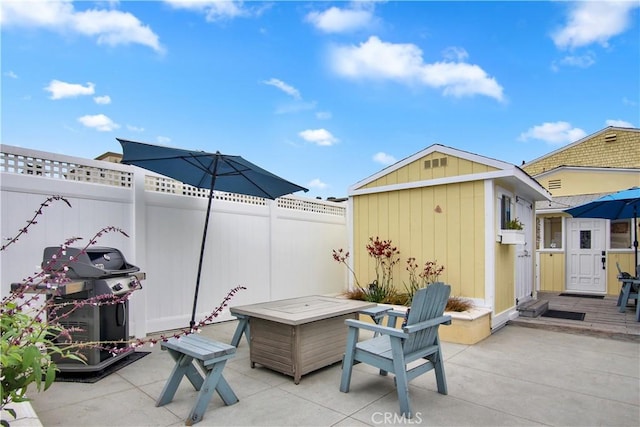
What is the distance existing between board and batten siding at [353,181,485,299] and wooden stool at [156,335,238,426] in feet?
12.3

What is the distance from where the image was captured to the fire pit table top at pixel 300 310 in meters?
3.12

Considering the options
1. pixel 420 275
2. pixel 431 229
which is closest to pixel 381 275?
pixel 420 275

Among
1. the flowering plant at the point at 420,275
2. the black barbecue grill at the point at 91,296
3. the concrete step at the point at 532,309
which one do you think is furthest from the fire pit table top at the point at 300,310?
the concrete step at the point at 532,309

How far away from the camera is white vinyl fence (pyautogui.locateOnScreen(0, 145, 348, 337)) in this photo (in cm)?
359

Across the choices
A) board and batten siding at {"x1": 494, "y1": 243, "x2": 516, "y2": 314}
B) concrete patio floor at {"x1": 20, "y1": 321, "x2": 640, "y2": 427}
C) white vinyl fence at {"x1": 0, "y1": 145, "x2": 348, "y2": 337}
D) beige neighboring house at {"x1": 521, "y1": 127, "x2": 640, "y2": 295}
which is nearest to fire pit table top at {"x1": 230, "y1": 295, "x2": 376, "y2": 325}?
concrete patio floor at {"x1": 20, "y1": 321, "x2": 640, "y2": 427}

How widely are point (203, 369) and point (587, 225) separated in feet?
30.0

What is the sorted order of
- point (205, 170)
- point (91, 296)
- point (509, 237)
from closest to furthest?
point (91, 296) < point (205, 170) < point (509, 237)

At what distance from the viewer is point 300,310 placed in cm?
348

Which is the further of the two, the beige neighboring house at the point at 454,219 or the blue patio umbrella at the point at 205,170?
the beige neighboring house at the point at 454,219

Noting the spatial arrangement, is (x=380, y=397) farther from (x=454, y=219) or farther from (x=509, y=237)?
(x=509, y=237)

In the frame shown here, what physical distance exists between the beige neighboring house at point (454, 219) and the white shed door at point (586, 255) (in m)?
2.80

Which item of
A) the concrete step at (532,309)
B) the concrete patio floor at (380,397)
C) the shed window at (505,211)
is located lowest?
the concrete step at (532,309)

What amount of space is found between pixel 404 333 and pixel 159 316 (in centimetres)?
357

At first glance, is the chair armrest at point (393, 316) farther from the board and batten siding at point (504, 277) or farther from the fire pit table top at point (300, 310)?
the board and batten siding at point (504, 277)
